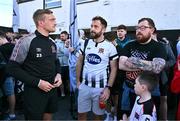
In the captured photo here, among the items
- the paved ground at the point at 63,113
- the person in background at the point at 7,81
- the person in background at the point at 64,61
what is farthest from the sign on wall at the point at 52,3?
the person in background at the point at 7,81

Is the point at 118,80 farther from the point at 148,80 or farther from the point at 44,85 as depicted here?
the point at 44,85

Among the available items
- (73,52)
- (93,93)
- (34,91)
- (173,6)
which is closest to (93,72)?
(93,93)

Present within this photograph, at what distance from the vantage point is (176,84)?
12.6ft

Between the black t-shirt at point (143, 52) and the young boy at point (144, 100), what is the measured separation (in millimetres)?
327

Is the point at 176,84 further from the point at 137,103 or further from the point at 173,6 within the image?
the point at 173,6

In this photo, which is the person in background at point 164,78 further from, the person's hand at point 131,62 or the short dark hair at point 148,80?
the short dark hair at point 148,80

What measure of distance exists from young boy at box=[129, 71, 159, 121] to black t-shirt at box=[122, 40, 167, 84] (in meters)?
0.33

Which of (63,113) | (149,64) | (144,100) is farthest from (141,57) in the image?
(63,113)

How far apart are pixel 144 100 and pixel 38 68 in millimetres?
1306

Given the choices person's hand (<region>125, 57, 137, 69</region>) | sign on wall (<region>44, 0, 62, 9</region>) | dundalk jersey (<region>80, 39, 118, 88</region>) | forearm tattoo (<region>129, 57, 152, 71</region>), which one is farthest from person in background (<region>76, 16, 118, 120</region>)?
sign on wall (<region>44, 0, 62, 9</region>)

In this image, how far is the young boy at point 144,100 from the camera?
3.75 metres

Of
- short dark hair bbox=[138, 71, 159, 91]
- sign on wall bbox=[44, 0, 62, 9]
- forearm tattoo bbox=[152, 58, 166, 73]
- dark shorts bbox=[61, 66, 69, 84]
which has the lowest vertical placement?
dark shorts bbox=[61, 66, 69, 84]

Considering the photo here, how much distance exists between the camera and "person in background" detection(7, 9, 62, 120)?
3998mm

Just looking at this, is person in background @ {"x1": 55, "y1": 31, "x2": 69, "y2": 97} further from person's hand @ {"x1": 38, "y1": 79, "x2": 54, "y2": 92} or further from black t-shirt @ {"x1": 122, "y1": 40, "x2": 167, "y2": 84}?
person's hand @ {"x1": 38, "y1": 79, "x2": 54, "y2": 92}
